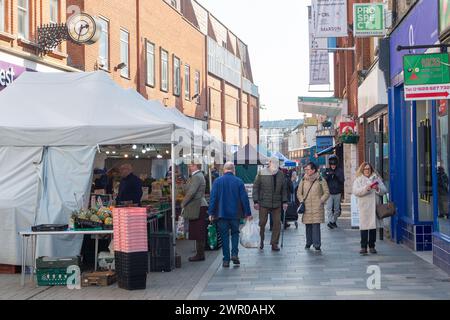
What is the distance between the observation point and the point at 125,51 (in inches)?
1098

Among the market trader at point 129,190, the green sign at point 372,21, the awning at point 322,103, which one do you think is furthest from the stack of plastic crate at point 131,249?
the awning at point 322,103

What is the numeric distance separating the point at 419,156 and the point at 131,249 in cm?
613

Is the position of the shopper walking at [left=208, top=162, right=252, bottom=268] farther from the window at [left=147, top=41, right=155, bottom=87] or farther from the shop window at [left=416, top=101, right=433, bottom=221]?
the window at [left=147, top=41, right=155, bottom=87]

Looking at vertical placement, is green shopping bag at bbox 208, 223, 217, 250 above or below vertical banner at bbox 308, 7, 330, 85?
below

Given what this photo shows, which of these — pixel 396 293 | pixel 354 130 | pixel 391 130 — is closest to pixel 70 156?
pixel 396 293

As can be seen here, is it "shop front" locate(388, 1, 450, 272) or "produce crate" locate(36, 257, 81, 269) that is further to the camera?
"shop front" locate(388, 1, 450, 272)

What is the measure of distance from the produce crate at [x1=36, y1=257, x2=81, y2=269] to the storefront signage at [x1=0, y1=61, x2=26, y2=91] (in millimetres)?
8414

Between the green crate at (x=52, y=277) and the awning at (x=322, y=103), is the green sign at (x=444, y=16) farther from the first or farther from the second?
the awning at (x=322, y=103)

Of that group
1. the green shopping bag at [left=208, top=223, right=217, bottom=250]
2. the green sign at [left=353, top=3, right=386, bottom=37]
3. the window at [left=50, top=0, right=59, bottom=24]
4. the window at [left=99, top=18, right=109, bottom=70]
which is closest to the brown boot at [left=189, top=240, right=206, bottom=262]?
the green shopping bag at [left=208, top=223, right=217, bottom=250]

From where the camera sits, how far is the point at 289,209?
1845cm

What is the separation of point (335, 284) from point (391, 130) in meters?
6.16

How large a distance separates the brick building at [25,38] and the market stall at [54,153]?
614 cm

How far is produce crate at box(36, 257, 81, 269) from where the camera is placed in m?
9.72

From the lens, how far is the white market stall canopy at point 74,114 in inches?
435
